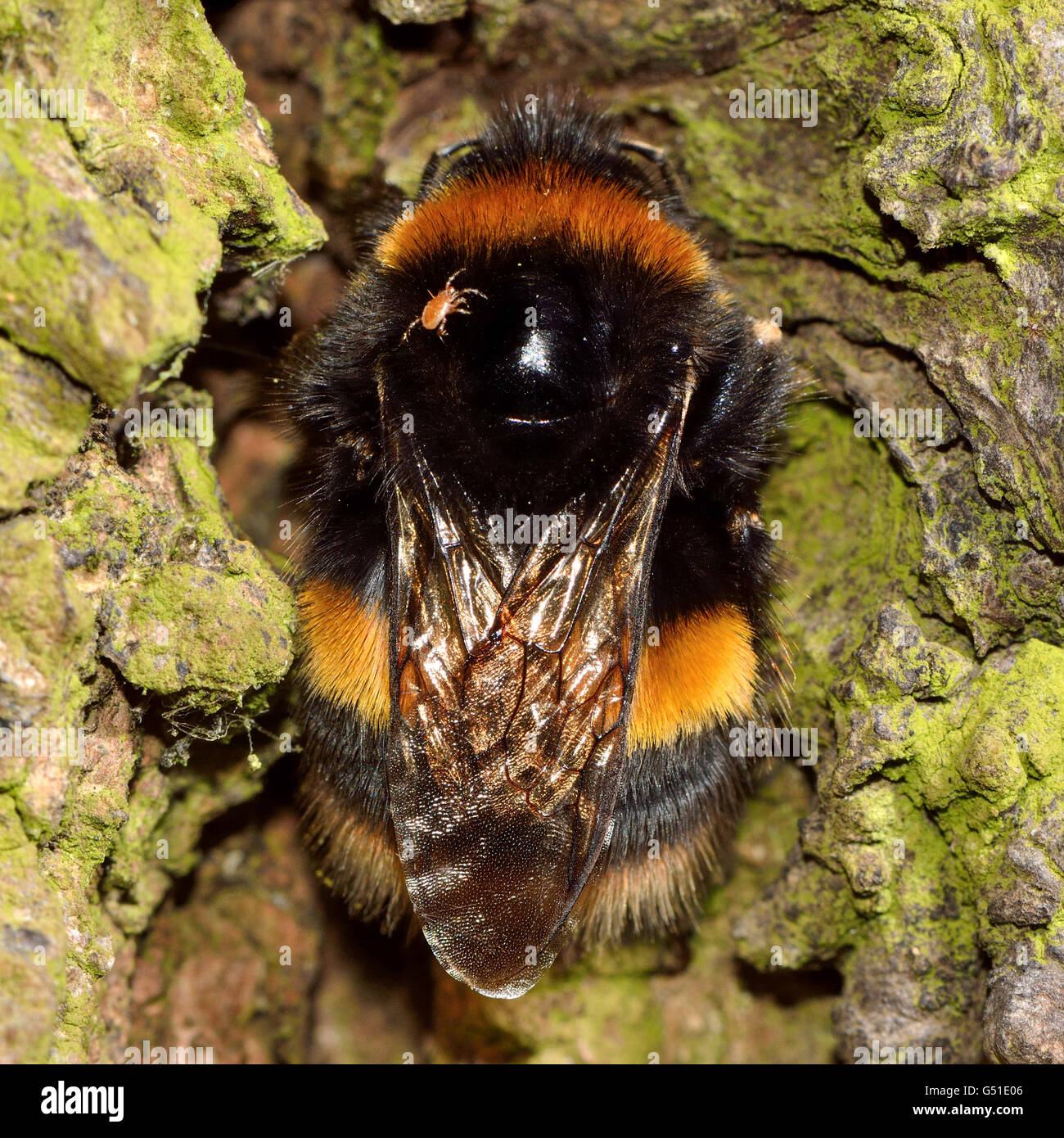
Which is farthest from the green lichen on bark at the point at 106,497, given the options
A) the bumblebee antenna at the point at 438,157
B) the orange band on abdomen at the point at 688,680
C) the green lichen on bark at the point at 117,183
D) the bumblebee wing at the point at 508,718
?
the orange band on abdomen at the point at 688,680

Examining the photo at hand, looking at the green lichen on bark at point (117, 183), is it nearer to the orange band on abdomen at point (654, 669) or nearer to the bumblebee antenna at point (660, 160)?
the orange band on abdomen at point (654, 669)

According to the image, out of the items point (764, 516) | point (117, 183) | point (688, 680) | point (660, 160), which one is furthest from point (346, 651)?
point (660, 160)

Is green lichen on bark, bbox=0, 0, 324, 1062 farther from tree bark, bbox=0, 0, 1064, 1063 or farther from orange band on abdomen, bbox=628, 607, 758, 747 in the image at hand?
orange band on abdomen, bbox=628, 607, 758, 747

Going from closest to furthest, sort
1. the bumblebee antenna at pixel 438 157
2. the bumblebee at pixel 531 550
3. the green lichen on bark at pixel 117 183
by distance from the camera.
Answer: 1. the green lichen on bark at pixel 117 183
2. the bumblebee at pixel 531 550
3. the bumblebee antenna at pixel 438 157

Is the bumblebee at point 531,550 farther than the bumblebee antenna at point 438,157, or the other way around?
the bumblebee antenna at point 438,157

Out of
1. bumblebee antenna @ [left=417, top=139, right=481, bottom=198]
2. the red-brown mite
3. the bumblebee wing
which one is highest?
bumblebee antenna @ [left=417, top=139, right=481, bottom=198]

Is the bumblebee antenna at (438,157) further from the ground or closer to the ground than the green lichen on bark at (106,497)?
further from the ground

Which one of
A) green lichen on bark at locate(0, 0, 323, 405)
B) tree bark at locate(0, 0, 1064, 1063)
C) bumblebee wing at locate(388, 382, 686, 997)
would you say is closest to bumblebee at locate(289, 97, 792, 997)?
bumblebee wing at locate(388, 382, 686, 997)

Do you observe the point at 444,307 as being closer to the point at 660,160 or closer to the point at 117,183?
the point at 117,183
